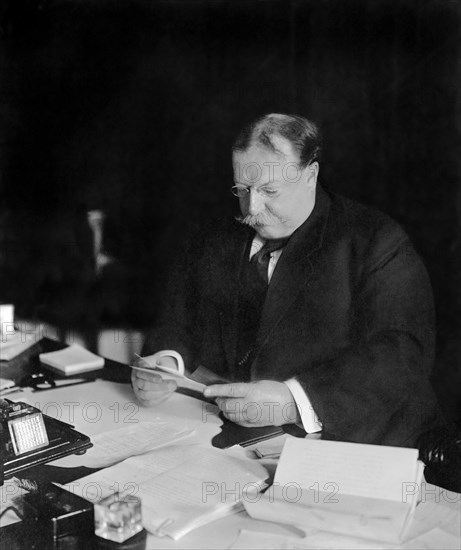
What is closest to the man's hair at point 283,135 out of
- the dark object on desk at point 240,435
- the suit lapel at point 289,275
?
the suit lapel at point 289,275

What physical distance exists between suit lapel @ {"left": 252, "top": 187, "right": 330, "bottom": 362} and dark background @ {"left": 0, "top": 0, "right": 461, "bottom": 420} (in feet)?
3.11

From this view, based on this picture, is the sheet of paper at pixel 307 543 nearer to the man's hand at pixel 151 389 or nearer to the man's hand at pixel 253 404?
the man's hand at pixel 253 404

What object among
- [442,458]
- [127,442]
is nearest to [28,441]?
[127,442]

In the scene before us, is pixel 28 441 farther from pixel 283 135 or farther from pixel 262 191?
pixel 283 135

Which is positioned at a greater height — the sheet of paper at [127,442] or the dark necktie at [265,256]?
the dark necktie at [265,256]

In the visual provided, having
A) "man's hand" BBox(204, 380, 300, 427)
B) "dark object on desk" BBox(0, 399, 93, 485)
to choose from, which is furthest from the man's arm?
"dark object on desk" BBox(0, 399, 93, 485)

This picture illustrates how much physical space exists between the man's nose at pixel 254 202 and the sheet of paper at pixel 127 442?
0.81 m

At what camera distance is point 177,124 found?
14.8ft

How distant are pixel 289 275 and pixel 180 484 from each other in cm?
109

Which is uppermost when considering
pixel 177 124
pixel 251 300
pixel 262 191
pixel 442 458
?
pixel 177 124

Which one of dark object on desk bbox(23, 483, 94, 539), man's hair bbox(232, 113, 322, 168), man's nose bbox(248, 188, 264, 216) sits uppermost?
man's hair bbox(232, 113, 322, 168)

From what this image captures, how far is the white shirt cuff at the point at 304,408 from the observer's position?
6.39 ft

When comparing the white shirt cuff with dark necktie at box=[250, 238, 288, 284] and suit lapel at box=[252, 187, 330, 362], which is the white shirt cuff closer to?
suit lapel at box=[252, 187, 330, 362]

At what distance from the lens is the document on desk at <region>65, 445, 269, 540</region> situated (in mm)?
1311
